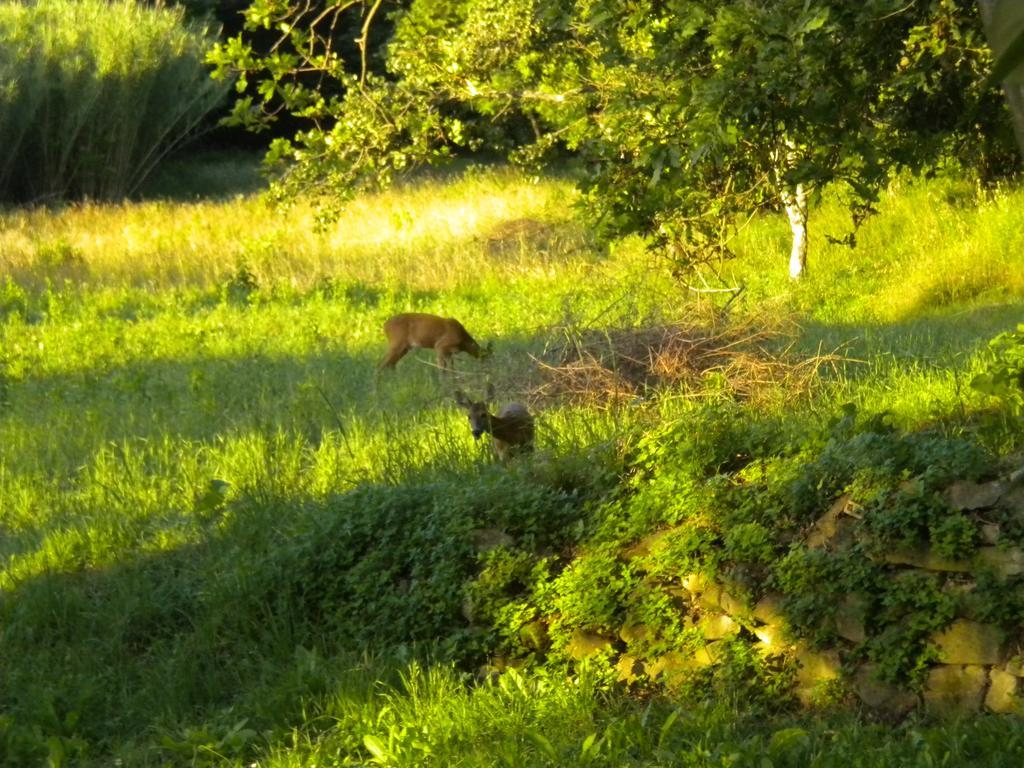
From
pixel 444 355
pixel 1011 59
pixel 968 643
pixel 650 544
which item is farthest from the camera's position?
pixel 444 355

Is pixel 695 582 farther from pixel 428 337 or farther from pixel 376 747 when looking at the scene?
pixel 428 337

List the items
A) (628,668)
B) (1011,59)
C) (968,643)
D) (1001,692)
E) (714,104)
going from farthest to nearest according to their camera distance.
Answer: (714,104) < (628,668) < (968,643) < (1001,692) < (1011,59)

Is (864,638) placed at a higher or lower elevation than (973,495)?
lower

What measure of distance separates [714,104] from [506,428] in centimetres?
234

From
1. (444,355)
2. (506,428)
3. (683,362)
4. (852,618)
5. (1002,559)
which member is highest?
(1002,559)

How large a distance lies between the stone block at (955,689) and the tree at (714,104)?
7.87 feet

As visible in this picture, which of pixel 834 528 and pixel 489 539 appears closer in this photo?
pixel 834 528

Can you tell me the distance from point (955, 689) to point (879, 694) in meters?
0.25

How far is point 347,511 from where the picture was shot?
6.86 metres

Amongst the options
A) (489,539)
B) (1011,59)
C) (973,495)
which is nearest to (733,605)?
(973,495)

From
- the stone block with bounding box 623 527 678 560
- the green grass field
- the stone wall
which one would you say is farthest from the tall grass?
the stone wall

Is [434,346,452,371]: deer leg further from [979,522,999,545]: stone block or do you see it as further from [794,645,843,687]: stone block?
[979,522,999,545]: stone block

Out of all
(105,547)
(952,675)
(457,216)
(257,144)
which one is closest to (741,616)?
(952,675)

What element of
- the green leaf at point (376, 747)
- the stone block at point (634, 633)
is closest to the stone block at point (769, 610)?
the stone block at point (634, 633)
